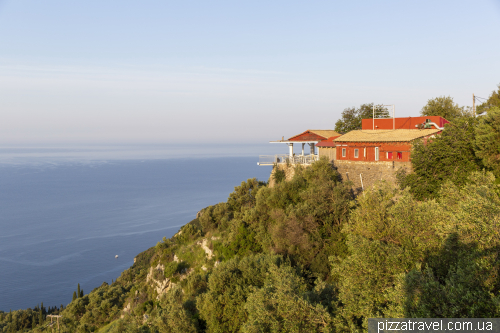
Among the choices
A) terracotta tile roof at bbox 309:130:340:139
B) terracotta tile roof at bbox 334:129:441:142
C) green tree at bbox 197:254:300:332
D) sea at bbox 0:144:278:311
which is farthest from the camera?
sea at bbox 0:144:278:311

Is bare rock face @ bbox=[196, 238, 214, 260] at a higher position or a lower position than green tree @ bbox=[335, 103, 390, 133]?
lower

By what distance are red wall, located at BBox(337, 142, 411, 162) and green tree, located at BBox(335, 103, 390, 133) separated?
1188cm

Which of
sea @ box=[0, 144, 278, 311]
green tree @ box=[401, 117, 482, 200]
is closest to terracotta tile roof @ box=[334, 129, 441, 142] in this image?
green tree @ box=[401, 117, 482, 200]

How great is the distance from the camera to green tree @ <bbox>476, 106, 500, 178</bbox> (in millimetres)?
20719

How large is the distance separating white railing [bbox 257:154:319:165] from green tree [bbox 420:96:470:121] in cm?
1755

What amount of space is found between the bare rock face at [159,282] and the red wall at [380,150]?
1946 centimetres

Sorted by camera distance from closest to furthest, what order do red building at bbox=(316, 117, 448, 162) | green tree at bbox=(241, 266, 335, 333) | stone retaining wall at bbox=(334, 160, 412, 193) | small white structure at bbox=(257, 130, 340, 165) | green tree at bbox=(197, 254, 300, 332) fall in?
green tree at bbox=(241, 266, 335, 333) → green tree at bbox=(197, 254, 300, 332) → stone retaining wall at bbox=(334, 160, 412, 193) → red building at bbox=(316, 117, 448, 162) → small white structure at bbox=(257, 130, 340, 165)

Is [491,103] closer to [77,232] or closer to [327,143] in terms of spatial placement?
[327,143]

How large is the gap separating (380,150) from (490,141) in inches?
329

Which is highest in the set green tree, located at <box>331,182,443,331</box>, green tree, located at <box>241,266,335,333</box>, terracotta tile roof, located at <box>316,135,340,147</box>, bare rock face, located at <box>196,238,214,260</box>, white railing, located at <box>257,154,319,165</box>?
terracotta tile roof, located at <box>316,135,340,147</box>

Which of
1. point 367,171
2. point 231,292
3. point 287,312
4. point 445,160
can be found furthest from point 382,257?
point 367,171

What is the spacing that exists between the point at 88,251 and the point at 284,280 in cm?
8716

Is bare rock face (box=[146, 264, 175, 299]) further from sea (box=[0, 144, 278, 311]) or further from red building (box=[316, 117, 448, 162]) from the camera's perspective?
sea (box=[0, 144, 278, 311])

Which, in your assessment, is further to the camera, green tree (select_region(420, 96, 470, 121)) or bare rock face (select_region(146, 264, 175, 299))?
green tree (select_region(420, 96, 470, 121))
